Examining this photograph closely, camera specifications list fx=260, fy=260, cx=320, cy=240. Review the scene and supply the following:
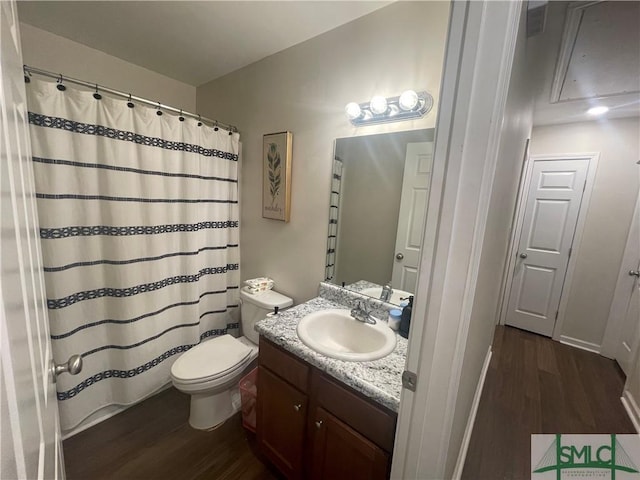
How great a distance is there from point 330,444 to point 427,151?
1365 mm

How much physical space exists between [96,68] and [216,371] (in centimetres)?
227

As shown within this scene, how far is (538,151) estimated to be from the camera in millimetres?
2793

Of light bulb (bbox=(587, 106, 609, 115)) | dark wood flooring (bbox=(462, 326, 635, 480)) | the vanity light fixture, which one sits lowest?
dark wood flooring (bbox=(462, 326, 635, 480))

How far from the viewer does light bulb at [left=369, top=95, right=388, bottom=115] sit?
1322mm

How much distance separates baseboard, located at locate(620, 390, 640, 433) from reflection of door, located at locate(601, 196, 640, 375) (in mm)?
346

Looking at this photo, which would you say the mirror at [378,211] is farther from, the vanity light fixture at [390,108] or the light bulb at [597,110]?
the light bulb at [597,110]

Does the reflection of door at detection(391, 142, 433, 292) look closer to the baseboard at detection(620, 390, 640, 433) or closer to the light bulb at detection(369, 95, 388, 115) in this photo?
the light bulb at detection(369, 95, 388, 115)

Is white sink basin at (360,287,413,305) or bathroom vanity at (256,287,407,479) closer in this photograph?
bathroom vanity at (256,287,407,479)

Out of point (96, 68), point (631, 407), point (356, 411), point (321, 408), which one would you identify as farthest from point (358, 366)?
point (96, 68)

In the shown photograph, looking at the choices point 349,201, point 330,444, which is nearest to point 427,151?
point 349,201

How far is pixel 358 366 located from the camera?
984mm

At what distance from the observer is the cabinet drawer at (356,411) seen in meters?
0.87

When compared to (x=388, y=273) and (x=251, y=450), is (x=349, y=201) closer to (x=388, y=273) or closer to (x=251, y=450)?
(x=388, y=273)

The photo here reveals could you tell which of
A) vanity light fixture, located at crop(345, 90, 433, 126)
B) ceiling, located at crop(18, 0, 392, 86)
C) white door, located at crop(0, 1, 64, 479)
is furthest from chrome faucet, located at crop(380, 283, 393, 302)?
ceiling, located at crop(18, 0, 392, 86)
